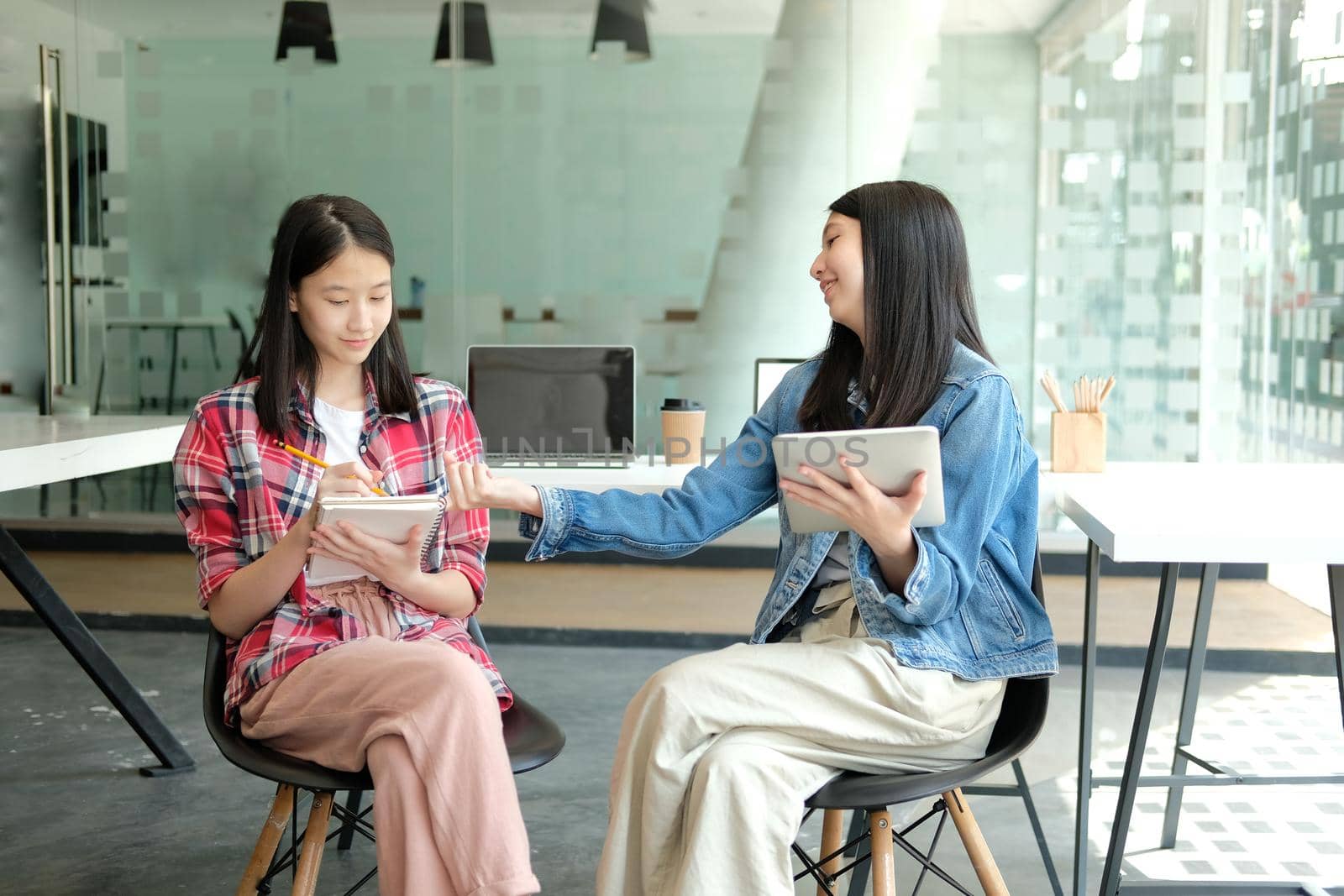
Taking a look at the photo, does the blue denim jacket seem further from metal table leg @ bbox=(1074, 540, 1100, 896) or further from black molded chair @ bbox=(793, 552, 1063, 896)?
metal table leg @ bbox=(1074, 540, 1100, 896)

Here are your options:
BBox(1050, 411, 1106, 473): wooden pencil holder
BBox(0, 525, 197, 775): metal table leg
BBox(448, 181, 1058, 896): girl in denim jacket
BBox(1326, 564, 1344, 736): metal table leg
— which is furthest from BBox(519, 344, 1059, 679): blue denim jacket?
BBox(0, 525, 197, 775): metal table leg

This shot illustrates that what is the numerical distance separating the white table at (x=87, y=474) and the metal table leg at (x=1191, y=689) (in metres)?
1.92

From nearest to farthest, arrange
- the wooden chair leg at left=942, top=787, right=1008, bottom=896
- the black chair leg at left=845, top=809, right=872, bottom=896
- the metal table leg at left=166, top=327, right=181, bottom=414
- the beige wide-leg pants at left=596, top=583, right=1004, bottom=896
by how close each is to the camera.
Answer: the beige wide-leg pants at left=596, top=583, right=1004, bottom=896
the wooden chair leg at left=942, top=787, right=1008, bottom=896
the black chair leg at left=845, top=809, right=872, bottom=896
the metal table leg at left=166, top=327, right=181, bottom=414

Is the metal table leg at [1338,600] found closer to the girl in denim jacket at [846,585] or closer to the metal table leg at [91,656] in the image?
the girl in denim jacket at [846,585]

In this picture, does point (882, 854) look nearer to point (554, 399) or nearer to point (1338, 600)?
point (1338, 600)

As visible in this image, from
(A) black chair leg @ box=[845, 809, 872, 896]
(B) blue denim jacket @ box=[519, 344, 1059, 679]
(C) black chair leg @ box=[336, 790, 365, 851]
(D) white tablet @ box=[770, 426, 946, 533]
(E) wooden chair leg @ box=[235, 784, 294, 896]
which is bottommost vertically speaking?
(C) black chair leg @ box=[336, 790, 365, 851]

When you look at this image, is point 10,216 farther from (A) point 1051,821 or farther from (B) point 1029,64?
(A) point 1051,821

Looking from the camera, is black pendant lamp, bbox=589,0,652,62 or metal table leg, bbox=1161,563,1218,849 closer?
metal table leg, bbox=1161,563,1218,849

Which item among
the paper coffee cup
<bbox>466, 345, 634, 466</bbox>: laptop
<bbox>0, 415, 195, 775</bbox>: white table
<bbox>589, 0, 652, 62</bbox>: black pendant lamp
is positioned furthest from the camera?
<bbox>589, 0, 652, 62</bbox>: black pendant lamp

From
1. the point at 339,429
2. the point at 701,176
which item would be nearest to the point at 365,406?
the point at 339,429

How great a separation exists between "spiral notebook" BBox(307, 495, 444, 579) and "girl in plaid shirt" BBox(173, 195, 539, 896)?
0.02 metres

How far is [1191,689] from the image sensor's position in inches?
90.0

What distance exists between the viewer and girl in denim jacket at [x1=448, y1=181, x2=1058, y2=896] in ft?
4.63

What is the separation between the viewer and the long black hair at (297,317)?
5.61ft
